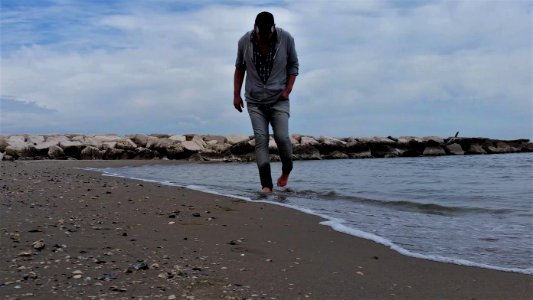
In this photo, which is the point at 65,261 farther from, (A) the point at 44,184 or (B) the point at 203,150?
(B) the point at 203,150

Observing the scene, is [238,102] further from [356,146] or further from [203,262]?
[356,146]

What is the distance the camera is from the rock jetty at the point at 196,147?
1805cm

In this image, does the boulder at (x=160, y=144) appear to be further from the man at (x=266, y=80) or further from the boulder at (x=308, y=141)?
the man at (x=266, y=80)

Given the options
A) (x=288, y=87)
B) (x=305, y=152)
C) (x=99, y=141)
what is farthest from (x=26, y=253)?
(x=305, y=152)

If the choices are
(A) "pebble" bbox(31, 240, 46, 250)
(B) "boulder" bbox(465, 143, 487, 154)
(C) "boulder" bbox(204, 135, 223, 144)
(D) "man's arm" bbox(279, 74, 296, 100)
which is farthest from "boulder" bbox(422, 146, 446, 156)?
(A) "pebble" bbox(31, 240, 46, 250)

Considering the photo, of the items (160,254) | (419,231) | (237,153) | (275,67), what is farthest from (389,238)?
(237,153)

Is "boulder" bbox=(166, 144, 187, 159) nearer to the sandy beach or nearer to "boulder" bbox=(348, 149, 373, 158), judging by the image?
"boulder" bbox=(348, 149, 373, 158)

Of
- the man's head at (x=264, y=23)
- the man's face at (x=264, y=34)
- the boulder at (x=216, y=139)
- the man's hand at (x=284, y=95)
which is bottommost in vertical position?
the boulder at (x=216, y=139)

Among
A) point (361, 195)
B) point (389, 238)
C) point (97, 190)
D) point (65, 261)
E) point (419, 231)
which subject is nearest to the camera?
point (65, 261)

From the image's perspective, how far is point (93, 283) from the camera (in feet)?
7.15

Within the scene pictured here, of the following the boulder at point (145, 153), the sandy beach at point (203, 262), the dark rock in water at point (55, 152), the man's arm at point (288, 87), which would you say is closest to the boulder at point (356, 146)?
the boulder at point (145, 153)

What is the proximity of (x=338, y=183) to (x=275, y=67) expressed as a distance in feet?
10.2

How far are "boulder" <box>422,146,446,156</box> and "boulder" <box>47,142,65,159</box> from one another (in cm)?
1753

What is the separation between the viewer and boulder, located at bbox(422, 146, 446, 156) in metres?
26.9
